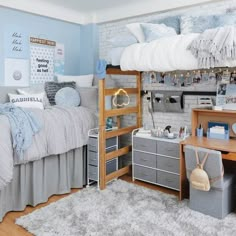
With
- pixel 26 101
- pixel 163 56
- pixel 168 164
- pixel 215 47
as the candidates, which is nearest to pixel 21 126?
pixel 26 101

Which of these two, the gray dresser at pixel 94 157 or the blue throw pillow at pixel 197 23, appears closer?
the blue throw pillow at pixel 197 23

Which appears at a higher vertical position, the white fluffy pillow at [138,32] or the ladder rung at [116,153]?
the white fluffy pillow at [138,32]

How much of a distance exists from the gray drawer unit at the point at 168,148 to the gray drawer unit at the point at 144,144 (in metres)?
0.07

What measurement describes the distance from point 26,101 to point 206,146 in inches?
81.9

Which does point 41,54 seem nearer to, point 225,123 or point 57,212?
point 57,212

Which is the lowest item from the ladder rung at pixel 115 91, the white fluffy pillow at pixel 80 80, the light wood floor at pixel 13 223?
the light wood floor at pixel 13 223

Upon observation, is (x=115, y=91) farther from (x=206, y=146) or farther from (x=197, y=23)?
(x=206, y=146)

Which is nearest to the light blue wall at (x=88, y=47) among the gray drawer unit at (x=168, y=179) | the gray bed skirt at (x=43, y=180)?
the gray bed skirt at (x=43, y=180)

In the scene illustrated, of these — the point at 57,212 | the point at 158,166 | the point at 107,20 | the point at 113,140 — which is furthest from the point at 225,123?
the point at 107,20

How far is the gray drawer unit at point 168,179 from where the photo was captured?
314cm

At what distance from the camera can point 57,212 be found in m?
2.71

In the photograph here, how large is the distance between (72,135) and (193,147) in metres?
1.40

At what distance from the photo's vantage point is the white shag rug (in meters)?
2.35

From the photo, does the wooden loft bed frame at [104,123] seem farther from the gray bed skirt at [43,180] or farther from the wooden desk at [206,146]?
the wooden desk at [206,146]
